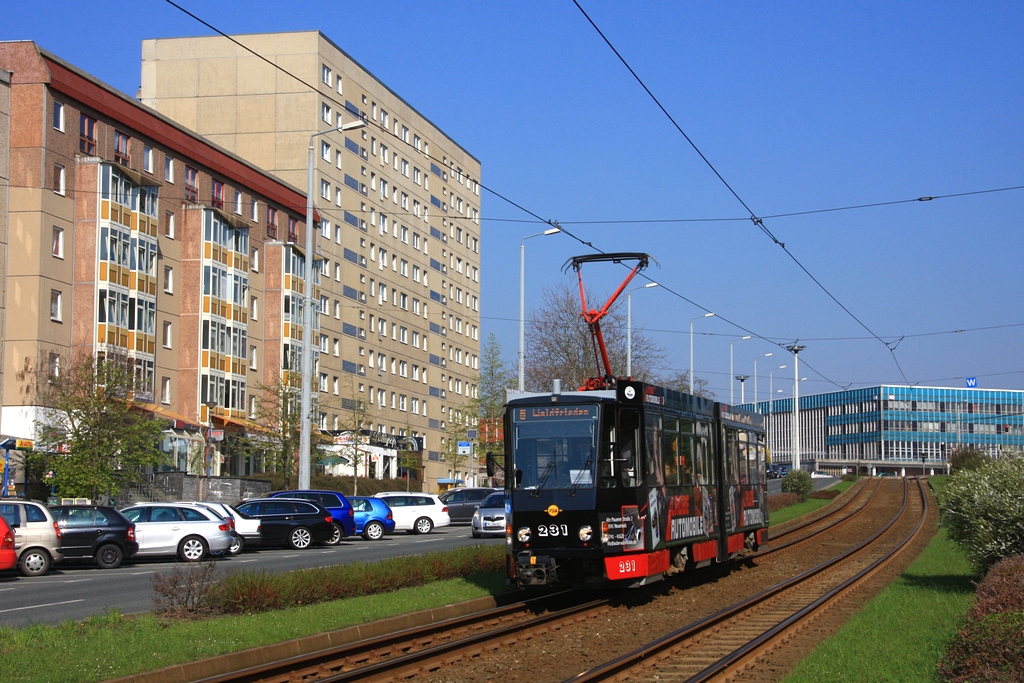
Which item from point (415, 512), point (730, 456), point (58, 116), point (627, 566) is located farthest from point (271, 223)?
point (627, 566)

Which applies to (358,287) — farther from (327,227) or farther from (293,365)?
(293,365)

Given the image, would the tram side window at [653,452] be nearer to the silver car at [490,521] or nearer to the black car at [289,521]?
the black car at [289,521]

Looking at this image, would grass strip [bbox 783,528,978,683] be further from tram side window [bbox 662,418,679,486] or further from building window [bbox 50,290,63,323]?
building window [bbox 50,290,63,323]

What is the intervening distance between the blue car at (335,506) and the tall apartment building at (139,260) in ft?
40.7

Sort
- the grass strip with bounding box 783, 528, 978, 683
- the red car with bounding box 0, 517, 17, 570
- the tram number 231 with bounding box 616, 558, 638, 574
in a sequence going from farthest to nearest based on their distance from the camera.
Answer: the red car with bounding box 0, 517, 17, 570
the tram number 231 with bounding box 616, 558, 638, 574
the grass strip with bounding box 783, 528, 978, 683

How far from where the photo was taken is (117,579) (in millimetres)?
23000

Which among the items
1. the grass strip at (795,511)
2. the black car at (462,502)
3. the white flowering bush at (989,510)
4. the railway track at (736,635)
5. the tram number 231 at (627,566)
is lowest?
the grass strip at (795,511)

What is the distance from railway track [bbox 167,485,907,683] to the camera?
11.0m

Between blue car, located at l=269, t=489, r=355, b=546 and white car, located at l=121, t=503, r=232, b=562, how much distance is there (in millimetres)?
5259

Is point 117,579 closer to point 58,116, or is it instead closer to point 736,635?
point 736,635

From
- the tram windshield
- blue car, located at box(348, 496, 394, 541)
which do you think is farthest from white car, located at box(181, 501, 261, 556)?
the tram windshield

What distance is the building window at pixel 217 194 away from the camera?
5966cm

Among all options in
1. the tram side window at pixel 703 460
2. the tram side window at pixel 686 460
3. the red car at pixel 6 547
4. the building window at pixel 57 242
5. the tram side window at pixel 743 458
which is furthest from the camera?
the building window at pixel 57 242

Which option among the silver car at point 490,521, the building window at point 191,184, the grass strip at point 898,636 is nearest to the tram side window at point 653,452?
the grass strip at point 898,636
